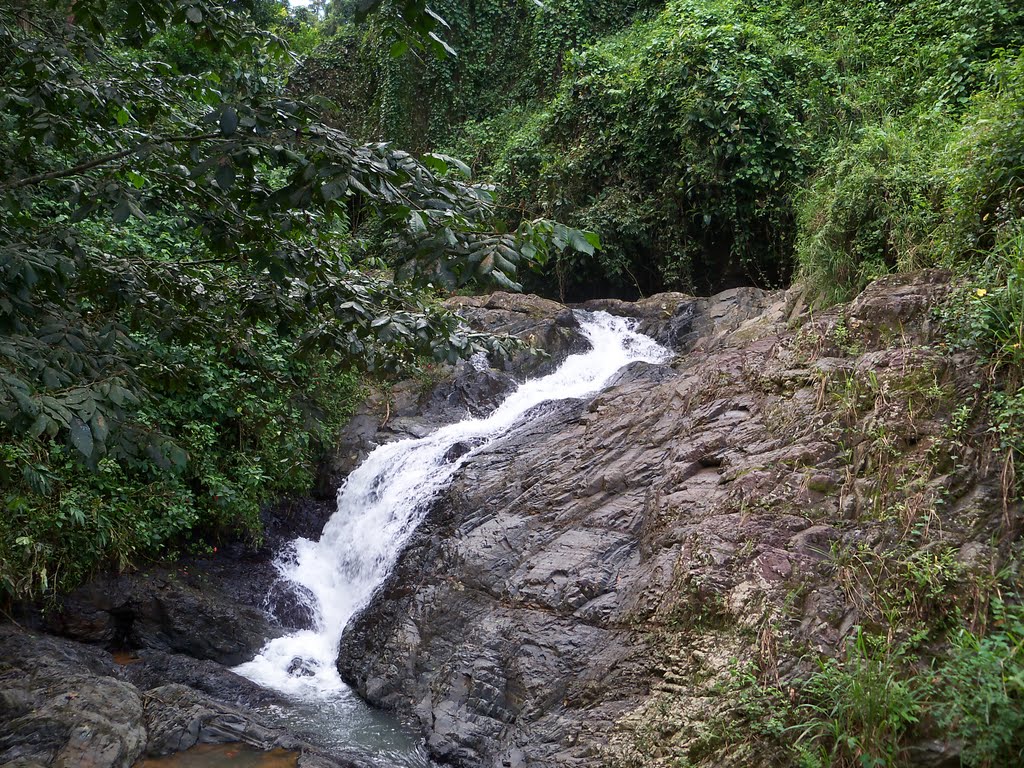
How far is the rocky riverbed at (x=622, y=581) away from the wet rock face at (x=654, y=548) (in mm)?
18

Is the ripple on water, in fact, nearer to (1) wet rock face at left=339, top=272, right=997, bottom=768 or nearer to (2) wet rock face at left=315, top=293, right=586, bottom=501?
(1) wet rock face at left=339, top=272, right=997, bottom=768

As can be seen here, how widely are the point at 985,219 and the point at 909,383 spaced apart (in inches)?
51.1

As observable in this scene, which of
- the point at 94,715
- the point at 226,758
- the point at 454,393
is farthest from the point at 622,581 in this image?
the point at 454,393

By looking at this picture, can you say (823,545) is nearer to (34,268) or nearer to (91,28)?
(34,268)

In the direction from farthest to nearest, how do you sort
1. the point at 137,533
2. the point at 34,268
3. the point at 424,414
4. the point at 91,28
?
the point at 424,414, the point at 137,533, the point at 91,28, the point at 34,268

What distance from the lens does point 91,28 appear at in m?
3.85

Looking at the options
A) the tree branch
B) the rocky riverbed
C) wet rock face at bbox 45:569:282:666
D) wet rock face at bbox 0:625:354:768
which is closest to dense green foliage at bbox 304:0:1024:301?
the rocky riverbed

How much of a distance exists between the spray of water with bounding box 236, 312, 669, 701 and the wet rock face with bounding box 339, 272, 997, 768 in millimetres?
465

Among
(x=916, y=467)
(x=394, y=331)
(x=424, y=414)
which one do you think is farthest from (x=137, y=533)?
(x=916, y=467)

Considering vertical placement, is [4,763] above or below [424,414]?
below

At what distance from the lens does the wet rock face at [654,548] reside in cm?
461

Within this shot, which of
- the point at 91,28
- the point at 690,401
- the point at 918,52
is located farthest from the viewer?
the point at 918,52

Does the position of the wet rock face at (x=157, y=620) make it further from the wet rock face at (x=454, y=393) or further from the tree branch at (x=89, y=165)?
the tree branch at (x=89, y=165)

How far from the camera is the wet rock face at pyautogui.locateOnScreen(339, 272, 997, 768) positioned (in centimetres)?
461
